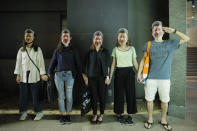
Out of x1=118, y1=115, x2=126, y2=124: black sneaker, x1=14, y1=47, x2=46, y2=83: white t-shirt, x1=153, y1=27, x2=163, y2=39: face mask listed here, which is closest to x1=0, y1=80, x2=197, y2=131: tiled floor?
x1=118, y1=115, x2=126, y2=124: black sneaker

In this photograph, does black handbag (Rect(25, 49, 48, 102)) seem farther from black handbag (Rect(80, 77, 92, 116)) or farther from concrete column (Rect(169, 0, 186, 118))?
concrete column (Rect(169, 0, 186, 118))

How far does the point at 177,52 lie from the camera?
453 cm

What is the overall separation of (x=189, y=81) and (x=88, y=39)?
6.47 metres

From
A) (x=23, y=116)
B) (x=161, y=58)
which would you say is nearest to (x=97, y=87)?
(x=161, y=58)

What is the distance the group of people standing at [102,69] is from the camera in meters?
3.80

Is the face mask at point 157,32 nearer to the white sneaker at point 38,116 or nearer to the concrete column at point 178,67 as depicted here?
the concrete column at point 178,67

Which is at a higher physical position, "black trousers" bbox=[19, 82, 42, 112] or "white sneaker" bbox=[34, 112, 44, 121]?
"black trousers" bbox=[19, 82, 42, 112]

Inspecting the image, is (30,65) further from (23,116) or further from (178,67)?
(178,67)

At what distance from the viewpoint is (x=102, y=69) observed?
408 centimetres

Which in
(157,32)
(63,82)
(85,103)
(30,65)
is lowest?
(85,103)

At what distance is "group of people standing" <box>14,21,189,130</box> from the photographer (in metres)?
3.80

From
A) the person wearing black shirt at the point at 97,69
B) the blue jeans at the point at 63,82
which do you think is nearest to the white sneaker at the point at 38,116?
the blue jeans at the point at 63,82

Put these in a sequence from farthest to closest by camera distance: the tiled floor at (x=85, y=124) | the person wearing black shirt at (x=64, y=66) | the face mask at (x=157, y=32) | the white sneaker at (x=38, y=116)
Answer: the white sneaker at (x=38, y=116) → the person wearing black shirt at (x=64, y=66) → the tiled floor at (x=85, y=124) → the face mask at (x=157, y=32)

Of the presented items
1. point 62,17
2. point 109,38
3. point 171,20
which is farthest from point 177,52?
point 62,17
